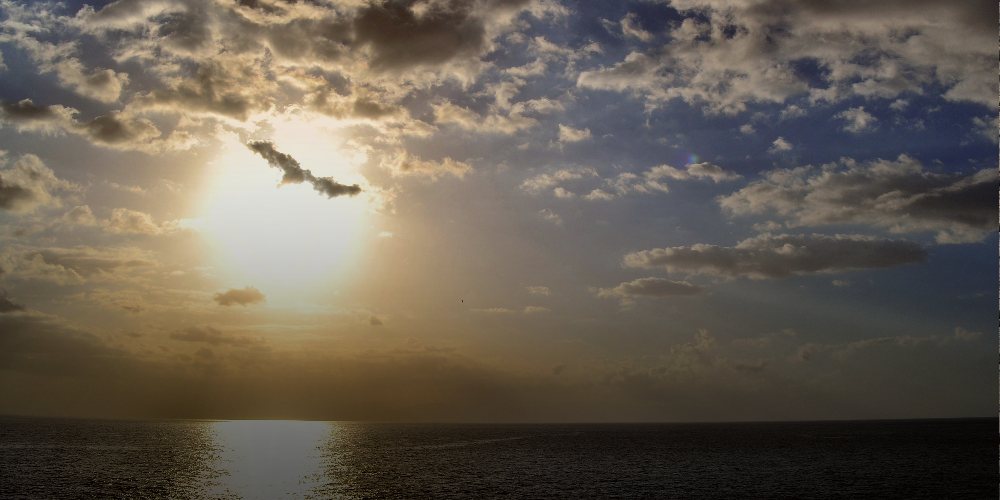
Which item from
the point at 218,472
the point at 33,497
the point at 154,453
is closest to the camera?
the point at 33,497

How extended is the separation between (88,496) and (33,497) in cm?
710

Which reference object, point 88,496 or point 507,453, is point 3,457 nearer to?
point 88,496

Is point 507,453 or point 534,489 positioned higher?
point 534,489

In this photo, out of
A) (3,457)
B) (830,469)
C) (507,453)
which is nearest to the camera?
(830,469)

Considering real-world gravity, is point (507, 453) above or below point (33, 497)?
below

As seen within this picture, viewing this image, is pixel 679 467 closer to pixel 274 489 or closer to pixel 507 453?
pixel 507 453

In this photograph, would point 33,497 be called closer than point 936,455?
Yes

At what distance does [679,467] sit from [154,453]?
13364 cm

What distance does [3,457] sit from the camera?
422 ft

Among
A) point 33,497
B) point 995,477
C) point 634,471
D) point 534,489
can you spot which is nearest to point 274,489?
point 33,497

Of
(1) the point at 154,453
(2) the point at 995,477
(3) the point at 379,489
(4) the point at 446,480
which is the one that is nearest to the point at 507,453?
(4) the point at 446,480

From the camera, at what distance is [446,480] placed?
98625 millimetres

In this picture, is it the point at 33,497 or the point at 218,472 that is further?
the point at 218,472

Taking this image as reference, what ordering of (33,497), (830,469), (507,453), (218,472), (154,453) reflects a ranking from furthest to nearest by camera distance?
(507,453) → (154,453) → (830,469) → (218,472) → (33,497)
